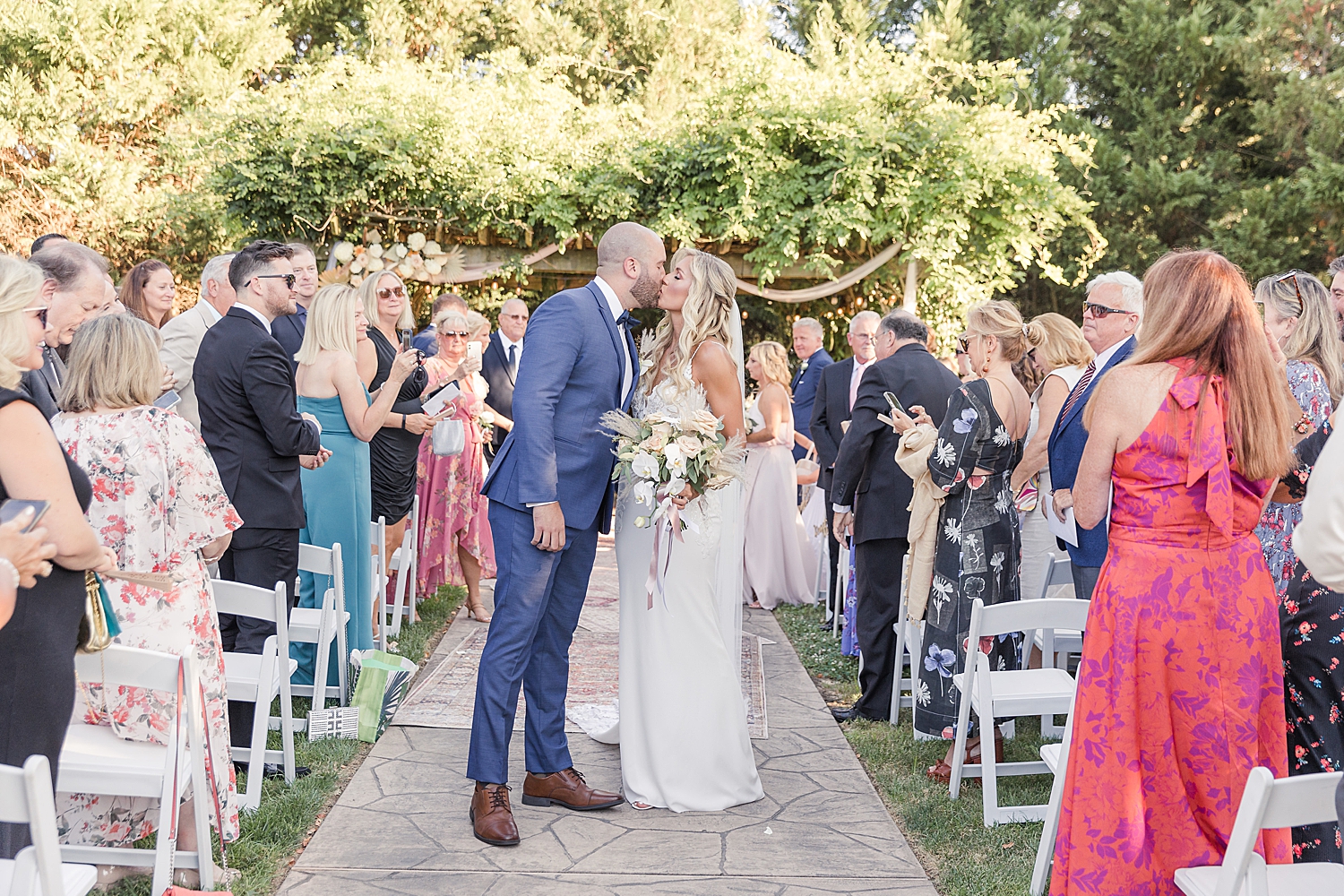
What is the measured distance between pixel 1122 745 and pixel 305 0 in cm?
1903

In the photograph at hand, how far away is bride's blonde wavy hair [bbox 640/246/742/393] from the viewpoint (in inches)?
178

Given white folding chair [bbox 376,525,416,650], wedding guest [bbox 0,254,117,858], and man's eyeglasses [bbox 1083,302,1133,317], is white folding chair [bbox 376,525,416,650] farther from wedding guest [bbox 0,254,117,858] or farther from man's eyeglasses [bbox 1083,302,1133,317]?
man's eyeglasses [bbox 1083,302,1133,317]

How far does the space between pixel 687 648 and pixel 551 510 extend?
0.90 metres

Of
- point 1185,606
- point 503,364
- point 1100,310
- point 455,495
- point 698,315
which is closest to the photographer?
point 1185,606

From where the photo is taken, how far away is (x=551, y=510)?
156 inches

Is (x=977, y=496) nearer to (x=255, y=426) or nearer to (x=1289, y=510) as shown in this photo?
(x=1289, y=510)

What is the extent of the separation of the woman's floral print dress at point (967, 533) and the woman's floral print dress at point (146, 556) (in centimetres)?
295

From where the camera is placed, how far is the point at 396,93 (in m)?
11.6

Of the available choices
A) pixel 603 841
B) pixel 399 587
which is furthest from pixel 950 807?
pixel 399 587

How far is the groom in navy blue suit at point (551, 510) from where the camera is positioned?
3977 millimetres

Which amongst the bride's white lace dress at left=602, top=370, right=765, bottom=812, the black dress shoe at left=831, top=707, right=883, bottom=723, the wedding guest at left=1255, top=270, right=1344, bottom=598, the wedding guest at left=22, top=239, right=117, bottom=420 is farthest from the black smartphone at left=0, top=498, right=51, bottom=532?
the black dress shoe at left=831, top=707, right=883, bottom=723

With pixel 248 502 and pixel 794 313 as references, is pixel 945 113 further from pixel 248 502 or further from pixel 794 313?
pixel 248 502

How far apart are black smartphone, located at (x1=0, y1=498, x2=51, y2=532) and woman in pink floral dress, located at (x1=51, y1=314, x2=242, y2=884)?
4.08 feet

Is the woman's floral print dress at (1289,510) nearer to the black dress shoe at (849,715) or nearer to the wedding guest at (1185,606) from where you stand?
the wedding guest at (1185,606)
